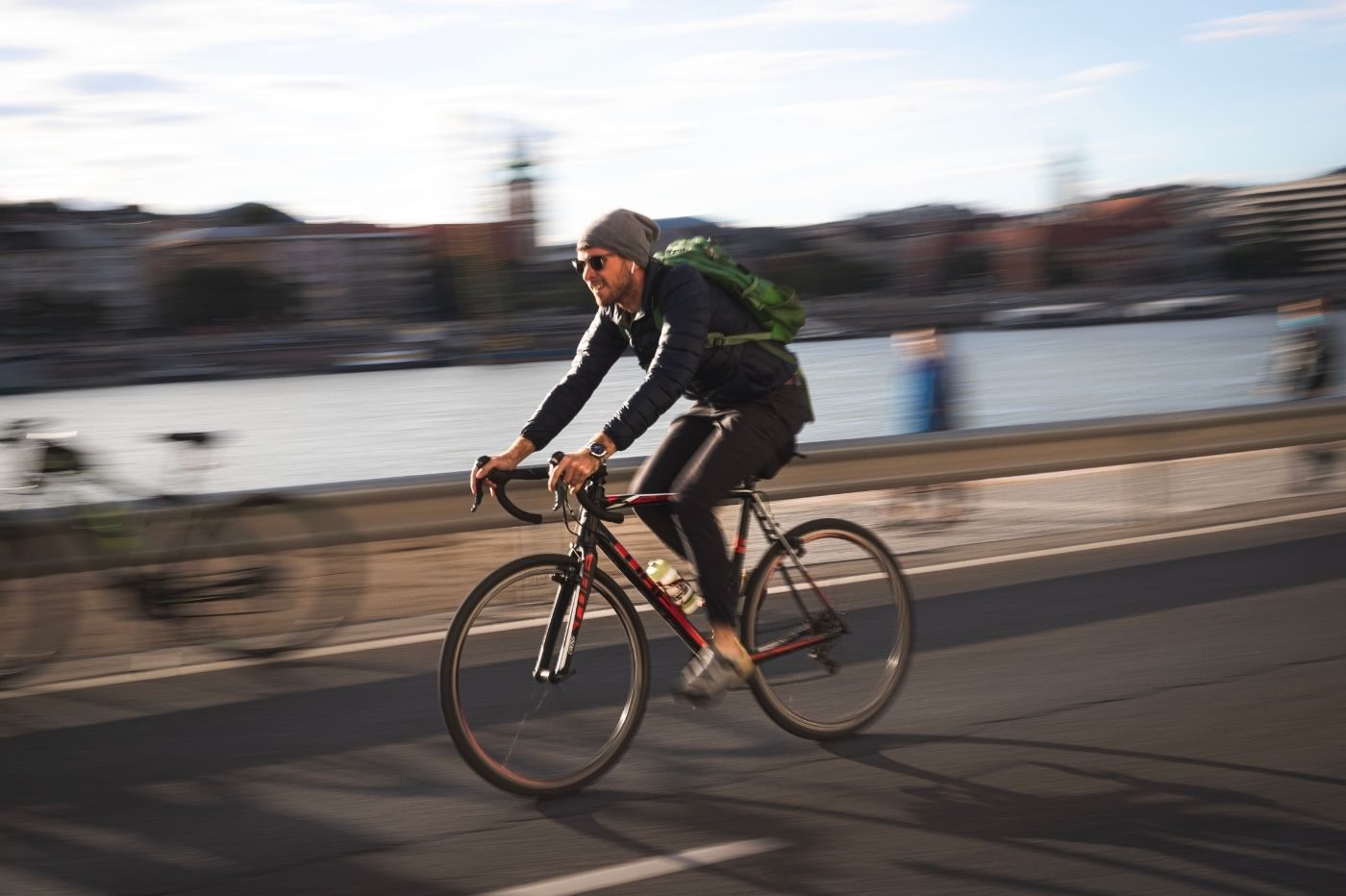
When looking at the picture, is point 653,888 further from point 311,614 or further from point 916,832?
point 311,614

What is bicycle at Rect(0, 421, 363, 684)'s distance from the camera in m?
5.93

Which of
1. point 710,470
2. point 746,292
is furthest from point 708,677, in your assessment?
point 746,292

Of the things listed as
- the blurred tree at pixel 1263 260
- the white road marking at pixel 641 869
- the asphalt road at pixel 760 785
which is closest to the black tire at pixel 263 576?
the asphalt road at pixel 760 785

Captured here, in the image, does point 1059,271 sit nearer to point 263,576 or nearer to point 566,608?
point 263,576

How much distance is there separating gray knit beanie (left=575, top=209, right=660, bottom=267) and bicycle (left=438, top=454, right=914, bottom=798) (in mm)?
655

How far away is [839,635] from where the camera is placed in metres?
5.00

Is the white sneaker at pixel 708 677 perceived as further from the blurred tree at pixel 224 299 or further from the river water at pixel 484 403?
the blurred tree at pixel 224 299

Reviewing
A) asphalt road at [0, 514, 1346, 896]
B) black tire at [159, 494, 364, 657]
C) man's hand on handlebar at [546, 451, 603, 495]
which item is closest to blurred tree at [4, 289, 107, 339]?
black tire at [159, 494, 364, 657]

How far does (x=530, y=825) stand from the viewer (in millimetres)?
4090

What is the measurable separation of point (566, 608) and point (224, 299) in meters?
71.3

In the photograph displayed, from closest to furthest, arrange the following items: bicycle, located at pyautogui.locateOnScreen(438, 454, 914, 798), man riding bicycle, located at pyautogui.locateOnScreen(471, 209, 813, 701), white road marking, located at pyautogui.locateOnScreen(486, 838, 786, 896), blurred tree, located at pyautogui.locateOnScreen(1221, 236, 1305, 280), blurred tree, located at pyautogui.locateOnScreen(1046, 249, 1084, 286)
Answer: white road marking, located at pyautogui.locateOnScreen(486, 838, 786, 896) → bicycle, located at pyautogui.locateOnScreen(438, 454, 914, 798) → man riding bicycle, located at pyautogui.locateOnScreen(471, 209, 813, 701) → blurred tree, located at pyautogui.locateOnScreen(1221, 236, 1305, 280) → blurred tree, located at pyautogui.locateOnScreen(1046, 249, 1084, 286)

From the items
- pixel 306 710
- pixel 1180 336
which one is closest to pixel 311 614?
pixel 306 710

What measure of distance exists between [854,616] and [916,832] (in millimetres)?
1132

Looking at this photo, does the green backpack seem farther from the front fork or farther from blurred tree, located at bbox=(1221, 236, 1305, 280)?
blurred tree, located at bbox=(1221, 236, 1305, 280)
